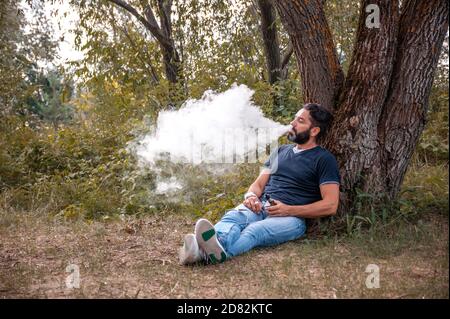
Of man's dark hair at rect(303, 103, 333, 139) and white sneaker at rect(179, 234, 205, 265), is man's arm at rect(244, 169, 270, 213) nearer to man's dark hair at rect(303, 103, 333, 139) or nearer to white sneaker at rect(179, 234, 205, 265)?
man's dark hair at rect(303, 103, 333, 139)

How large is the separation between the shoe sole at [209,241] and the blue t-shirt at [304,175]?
82cm

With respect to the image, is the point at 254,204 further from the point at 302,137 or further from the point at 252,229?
the point at 302,137

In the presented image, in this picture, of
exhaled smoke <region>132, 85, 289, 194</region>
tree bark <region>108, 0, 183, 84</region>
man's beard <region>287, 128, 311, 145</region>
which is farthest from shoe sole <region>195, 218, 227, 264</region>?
tree bark <region>108, 0, 183, 84</region>

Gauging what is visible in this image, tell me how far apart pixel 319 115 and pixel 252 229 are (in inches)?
45.0

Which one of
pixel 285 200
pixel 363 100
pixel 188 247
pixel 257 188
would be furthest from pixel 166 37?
pixel 188 247

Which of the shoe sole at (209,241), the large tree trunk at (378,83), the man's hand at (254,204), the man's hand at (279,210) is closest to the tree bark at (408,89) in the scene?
the large tree trunk at (378,83)

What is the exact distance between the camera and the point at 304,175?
4.11 metres

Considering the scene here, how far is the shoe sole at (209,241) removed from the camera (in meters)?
3.53

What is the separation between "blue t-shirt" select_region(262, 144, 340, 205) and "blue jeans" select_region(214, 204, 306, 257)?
18 centimetres

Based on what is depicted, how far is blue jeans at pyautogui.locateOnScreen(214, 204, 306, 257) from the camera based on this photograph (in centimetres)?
380

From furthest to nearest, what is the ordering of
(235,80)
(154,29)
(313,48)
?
(154,29) → (235,80) → (313,48)

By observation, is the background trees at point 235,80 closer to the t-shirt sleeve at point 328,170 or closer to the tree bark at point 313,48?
the tree bark at point 313,48

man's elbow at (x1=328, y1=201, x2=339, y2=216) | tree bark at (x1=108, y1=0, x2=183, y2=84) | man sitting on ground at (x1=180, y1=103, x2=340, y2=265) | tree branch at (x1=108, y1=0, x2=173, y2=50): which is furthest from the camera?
tree bark at (x1=108, y1=0, x2=183, y2=84)
